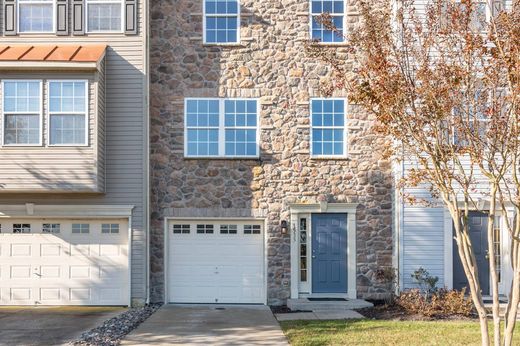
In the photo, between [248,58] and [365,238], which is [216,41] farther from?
[365,238]

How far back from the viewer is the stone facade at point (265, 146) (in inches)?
570

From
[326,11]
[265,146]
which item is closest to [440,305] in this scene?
[265,146]

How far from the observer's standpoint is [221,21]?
14.9m

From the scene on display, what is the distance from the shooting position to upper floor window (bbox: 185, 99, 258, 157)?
1465cm

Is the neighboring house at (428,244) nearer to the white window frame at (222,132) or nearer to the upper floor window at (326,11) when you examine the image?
the upper floor window at (326,11)

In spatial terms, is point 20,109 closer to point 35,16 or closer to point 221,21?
point 35,16

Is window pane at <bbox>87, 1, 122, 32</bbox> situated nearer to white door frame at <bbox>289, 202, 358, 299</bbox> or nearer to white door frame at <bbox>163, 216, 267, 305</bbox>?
white door frame at <bbox>163, 216, 267, 305</bbox>

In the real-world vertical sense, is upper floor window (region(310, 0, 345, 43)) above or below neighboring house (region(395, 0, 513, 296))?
above

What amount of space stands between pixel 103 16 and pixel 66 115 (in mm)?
2670

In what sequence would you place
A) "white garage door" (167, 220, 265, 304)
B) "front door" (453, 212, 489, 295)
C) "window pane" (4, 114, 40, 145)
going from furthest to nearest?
"white garage door" (167, 220, 265, 304) < "front door" (453, 212, 489, 295) < "window pane" (4, 114, 40, 145)

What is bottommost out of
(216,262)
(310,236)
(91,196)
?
(216,262)

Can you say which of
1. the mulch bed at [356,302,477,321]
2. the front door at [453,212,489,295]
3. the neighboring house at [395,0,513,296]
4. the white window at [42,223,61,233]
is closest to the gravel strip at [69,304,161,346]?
the white window at [42,223,61,233]

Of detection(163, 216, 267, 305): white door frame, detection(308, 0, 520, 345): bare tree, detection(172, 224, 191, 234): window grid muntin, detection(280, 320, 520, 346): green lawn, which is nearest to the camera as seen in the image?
detection(308, 0, 520, 345): bare tree

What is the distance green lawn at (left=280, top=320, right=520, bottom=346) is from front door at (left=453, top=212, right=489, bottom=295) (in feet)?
9.17
